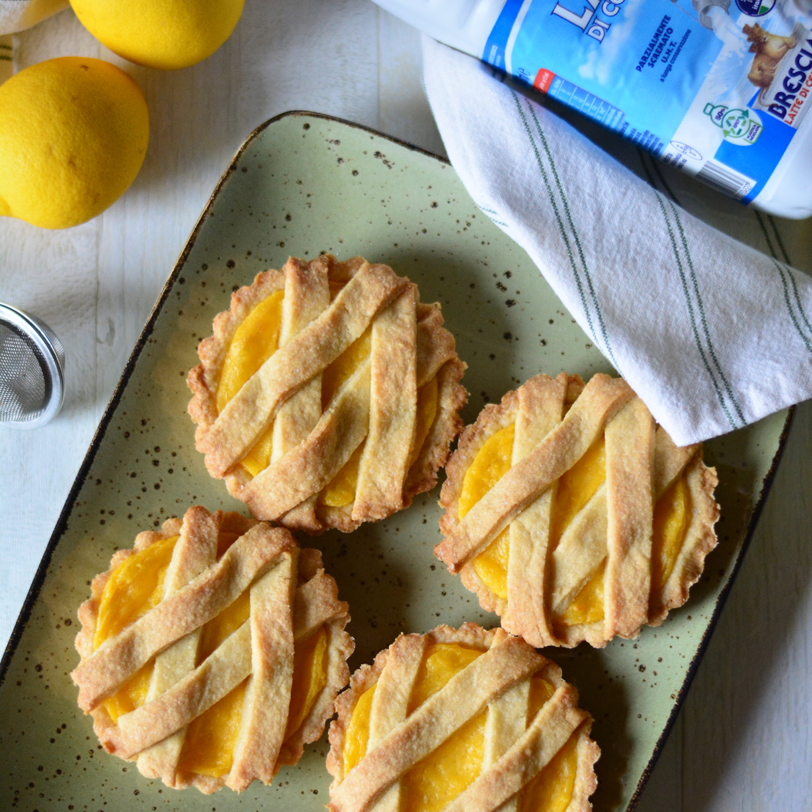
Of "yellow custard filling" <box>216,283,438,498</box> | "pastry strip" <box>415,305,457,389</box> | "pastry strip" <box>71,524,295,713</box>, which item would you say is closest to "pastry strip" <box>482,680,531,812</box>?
"yellow custard filling" <box>216,283,438,498</box>

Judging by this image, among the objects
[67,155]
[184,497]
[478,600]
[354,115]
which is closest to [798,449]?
[478,600]

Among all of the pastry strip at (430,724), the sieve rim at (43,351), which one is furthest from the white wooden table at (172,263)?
the pastry strip at (430,724)

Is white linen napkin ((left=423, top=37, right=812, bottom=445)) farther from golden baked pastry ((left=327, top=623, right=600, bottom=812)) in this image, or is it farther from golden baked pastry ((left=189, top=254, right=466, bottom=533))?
golden baked pastry ((left=327, top=623, right=600, bottom=812))

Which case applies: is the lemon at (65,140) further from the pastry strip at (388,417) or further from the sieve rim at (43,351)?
the pastry strip at (388,417)

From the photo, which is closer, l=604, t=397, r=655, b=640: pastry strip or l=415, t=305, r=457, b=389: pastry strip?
l=604, t=397, r=655, b=640: pastry strip

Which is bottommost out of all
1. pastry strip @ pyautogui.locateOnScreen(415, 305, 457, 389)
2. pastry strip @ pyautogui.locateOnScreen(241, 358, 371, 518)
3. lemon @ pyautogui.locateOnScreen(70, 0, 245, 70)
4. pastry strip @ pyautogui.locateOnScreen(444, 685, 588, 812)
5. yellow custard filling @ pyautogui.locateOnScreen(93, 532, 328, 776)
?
yellow custard filling @ pyautogui.locateOnScreen(93, 532, 328, 776)

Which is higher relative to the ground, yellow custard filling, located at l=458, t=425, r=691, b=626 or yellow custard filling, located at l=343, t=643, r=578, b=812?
yellow custard filling, located at l=458, t=425, r=691, b=626
